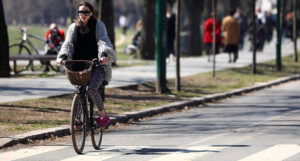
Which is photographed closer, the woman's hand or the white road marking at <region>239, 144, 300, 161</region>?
the white road marking at <region>239, 144, 300, 161</region>

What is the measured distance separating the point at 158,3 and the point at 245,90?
131 inches

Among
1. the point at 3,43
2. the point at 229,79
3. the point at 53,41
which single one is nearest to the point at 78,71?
the point at 3,43

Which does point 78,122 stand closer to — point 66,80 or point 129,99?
point 129,99

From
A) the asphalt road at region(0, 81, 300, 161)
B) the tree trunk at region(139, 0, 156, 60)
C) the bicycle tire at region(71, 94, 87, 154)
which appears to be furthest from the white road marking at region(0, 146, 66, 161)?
the tree trunk at region(139, 0, 156, 60)

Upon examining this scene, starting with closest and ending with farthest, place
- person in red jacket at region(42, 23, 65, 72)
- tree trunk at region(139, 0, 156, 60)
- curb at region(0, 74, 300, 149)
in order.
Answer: curb at region(0, 74, 300, 149), person in red jacket at region(42, 23, 65, 72), tree trunk at region(139, 0, 156, 60)

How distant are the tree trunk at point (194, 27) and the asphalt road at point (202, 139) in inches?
810

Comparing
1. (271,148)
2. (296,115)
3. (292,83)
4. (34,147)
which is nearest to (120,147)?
(34,147)

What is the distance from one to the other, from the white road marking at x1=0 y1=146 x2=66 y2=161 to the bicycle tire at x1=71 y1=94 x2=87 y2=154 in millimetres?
516

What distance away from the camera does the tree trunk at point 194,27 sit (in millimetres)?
38000

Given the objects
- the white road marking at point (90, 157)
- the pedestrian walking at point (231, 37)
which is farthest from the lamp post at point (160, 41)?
the pedestrian walking at point (231, 37)

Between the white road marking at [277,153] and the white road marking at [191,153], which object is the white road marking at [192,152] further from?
the white road marking at [277,153]

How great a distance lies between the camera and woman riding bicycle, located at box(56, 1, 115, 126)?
10.8 m

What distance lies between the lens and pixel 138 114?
15086 millimetres

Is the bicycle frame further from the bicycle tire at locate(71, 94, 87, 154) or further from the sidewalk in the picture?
the sidewalk
